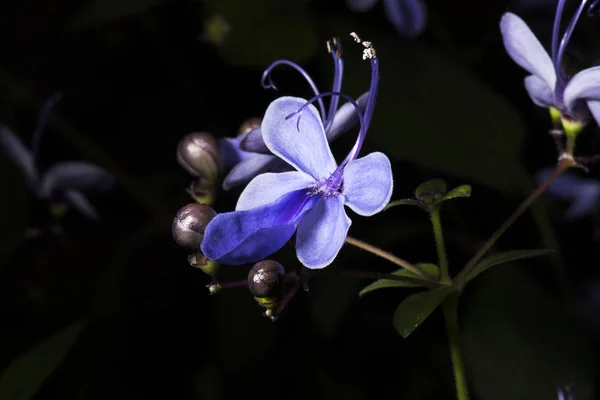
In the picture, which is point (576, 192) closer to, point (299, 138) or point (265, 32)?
point (265, 32)

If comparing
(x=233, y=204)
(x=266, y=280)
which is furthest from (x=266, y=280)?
(x=233, y=204)

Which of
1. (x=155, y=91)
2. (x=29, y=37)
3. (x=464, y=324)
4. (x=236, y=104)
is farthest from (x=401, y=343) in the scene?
(x=29, y=37)

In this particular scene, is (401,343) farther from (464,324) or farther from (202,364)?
(202,364)

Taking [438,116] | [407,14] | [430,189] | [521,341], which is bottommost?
[521,341]

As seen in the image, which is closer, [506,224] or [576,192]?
[506,224]

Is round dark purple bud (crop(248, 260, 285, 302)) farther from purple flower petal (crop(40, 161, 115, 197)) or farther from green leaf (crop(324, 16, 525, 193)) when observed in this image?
purple flower petal (crop(40, 161, 115, 197))

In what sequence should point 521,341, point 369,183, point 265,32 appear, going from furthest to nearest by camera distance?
point 265,32, point 521,341, point 369,183

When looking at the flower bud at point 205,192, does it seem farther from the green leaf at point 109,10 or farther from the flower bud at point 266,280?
the green leaf at point 109,10
